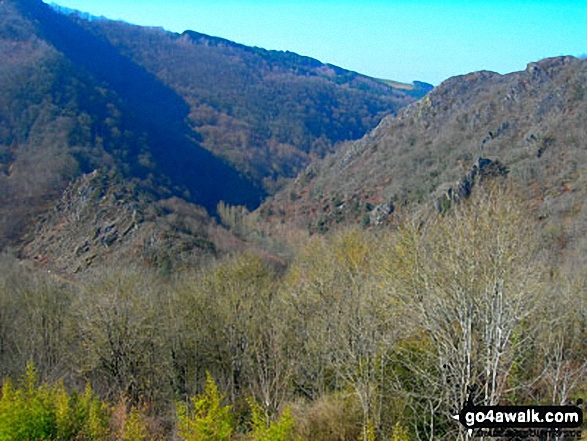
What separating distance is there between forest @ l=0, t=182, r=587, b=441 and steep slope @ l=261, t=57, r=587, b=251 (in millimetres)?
23225

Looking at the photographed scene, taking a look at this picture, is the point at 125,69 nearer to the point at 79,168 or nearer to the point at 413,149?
the point at 79,168

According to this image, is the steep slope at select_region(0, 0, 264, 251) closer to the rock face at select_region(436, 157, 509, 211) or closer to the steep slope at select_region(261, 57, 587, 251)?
the steep slope at select_region(261, 57, 587, 251)

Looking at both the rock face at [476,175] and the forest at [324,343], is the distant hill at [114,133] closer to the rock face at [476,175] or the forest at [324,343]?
the rock face at [476,175]

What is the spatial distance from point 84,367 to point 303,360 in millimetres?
8846

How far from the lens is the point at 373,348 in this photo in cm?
1245

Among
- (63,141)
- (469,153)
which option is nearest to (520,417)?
(469,153)

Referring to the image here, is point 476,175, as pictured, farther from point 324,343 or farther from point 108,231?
point 324,343

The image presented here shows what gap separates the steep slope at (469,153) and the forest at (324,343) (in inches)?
914

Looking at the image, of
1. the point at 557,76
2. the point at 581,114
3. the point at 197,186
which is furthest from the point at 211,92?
the point at 581,114

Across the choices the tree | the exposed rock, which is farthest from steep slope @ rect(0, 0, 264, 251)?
the tree

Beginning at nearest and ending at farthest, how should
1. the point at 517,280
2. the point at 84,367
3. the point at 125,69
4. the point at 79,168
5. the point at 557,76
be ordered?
1. the point at 517,280
2. the point at 84,367
3. the point at 557,76
4. the point at 79,168
5. the point at 125,69

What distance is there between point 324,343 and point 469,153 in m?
57.9

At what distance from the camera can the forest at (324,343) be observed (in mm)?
10125

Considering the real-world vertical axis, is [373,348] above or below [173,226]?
above
